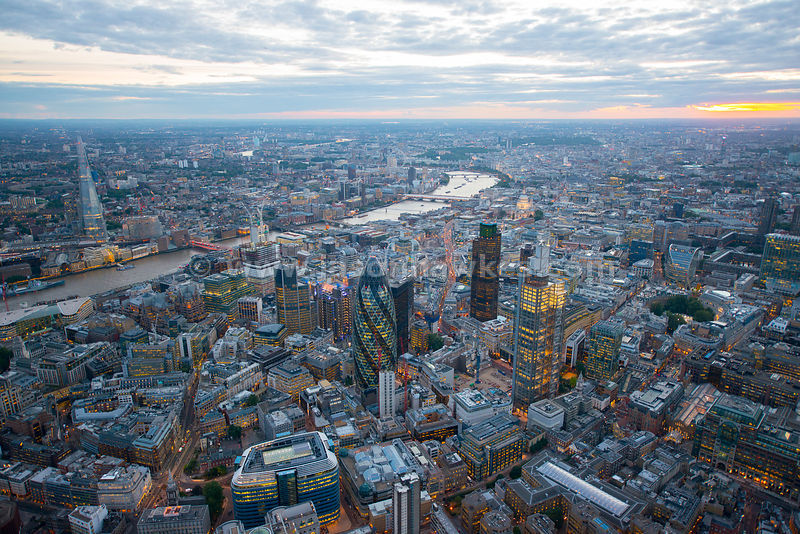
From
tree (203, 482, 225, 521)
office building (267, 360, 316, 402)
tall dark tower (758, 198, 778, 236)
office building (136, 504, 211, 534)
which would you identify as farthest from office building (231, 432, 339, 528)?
tall dark tower (758, 198, 778, 236)

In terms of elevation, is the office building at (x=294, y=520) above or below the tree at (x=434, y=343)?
above

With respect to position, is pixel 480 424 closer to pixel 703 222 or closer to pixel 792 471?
pixel 792 471

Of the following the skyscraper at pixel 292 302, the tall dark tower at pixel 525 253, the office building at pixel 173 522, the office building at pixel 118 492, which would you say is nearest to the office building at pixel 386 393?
the office building at pixel 173 522

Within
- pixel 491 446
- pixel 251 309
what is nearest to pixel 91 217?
pixel 251 309

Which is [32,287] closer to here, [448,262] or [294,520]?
[448,262]

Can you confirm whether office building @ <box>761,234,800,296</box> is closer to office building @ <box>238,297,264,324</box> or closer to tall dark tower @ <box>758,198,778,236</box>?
tall dark tower @ <box>758,198,778,236</box>

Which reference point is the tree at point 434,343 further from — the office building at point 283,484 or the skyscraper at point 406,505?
the skyscraper at point 406,505
